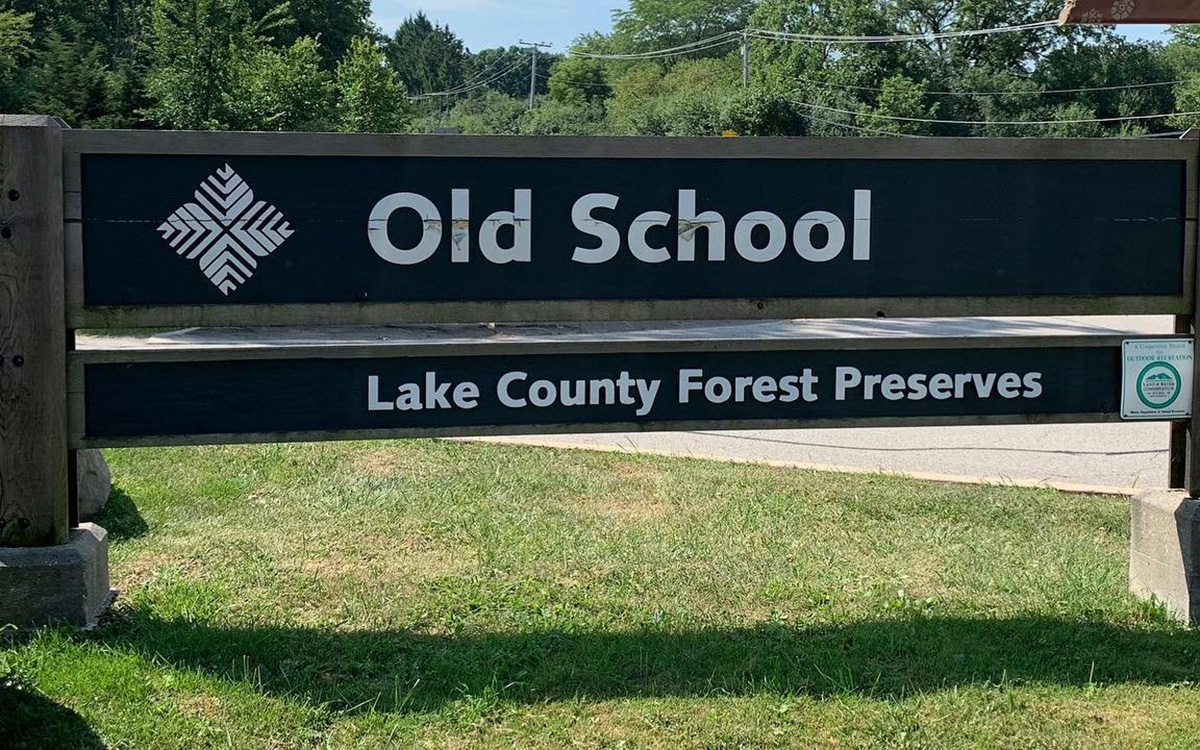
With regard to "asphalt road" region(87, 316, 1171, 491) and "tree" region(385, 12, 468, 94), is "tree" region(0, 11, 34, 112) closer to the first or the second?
"asphalt road" region(87, 316, 1171, 491)

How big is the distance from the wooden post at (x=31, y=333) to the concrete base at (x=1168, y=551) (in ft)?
13.3

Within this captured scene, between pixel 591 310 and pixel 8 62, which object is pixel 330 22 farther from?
pixel 591 310

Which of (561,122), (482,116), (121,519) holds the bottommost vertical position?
(121,519)

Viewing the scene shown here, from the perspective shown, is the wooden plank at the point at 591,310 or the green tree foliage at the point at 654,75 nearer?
the wooden plank at the point at 591,310

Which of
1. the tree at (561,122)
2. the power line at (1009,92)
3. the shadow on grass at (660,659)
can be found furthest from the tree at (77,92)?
the power line at (1009,92)

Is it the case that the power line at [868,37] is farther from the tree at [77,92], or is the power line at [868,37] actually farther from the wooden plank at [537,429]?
the wooden plank at [537,429]

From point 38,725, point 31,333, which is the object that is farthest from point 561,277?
point 38,725

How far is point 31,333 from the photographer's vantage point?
13.3 ft

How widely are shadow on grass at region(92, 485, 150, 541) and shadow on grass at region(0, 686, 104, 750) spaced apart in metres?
2.11

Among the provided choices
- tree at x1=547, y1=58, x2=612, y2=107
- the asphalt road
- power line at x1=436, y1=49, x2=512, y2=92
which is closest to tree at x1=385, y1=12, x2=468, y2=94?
power line at x1=436, y1=49, x2=512, y2=92

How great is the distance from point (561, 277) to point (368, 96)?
62.6 ft

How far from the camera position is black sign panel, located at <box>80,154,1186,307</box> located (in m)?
4.21

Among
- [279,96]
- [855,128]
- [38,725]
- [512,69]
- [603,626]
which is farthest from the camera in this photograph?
[512,69]

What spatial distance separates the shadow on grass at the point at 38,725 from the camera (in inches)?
128
